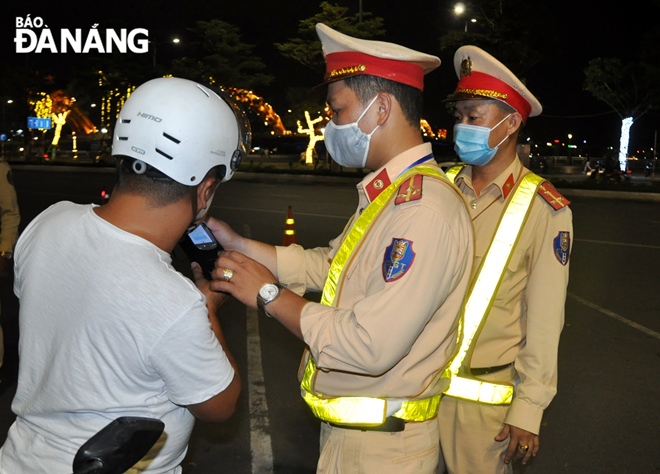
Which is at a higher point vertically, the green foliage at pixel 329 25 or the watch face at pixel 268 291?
the green foliage at pixel 329 25

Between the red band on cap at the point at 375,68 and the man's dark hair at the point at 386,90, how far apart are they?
0.07ft

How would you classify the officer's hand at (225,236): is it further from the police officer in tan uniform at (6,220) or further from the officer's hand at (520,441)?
Result: the police officer in tan uniform at (6,220)

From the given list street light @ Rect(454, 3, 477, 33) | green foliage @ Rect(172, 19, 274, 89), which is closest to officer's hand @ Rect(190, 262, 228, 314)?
street light @ Rect(454, 3, 477, 33)

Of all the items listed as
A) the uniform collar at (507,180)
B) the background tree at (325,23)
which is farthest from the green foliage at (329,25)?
the uniform collar at (507,180)

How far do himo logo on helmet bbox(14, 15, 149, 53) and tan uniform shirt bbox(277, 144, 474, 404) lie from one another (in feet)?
151

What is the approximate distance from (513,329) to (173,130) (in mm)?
1732

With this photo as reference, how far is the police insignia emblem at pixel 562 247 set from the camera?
2.87 meters

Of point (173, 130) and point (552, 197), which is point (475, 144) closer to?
point (552, 197)

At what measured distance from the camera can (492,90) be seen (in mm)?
3234

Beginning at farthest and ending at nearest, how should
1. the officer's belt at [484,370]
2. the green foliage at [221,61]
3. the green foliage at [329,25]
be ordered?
the green foliage at [221,61], the green foliage at [329,25], the officer's belt at [484,370]

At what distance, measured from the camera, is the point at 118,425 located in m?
1.46

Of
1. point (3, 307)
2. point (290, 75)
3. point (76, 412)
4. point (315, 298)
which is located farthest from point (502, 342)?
point (290, 75)

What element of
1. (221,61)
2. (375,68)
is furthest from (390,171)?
(221,61)

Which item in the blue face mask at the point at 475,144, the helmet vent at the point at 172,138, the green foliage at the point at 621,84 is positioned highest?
the green foliage at the point at 621,84
